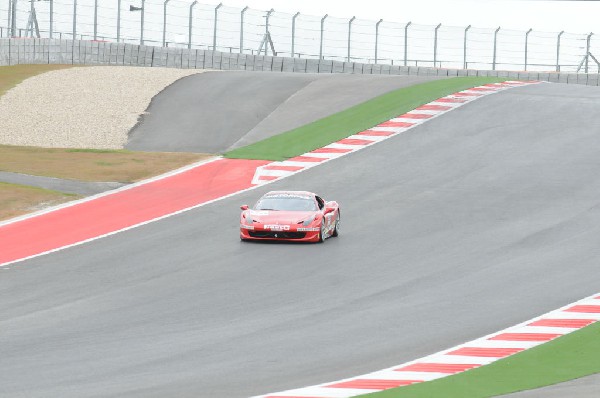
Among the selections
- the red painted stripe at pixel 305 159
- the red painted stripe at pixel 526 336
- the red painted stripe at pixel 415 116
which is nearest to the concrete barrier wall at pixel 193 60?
the red painted stripe at pixel 415 116

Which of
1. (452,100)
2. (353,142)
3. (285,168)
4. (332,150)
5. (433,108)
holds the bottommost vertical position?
(285,168)

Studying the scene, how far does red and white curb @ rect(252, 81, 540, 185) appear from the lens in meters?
34.6

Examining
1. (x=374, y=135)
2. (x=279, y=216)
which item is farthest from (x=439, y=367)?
(x=374, y=135)

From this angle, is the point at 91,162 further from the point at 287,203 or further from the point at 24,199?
the point at 287,203

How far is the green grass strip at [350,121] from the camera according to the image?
122ft

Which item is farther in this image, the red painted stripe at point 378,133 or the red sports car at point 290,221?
the red painted stripe at point 378,133

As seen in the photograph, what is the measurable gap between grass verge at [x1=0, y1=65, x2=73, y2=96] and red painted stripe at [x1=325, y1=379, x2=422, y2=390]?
3403 centimetres

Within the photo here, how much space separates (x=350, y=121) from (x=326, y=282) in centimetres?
1943

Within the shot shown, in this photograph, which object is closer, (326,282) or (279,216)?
(326,282)

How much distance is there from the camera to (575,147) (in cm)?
3694

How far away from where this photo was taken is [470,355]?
1575 cm

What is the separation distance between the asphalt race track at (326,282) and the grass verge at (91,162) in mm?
4049

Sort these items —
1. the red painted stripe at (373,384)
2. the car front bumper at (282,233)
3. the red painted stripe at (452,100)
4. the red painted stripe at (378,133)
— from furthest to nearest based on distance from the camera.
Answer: the red painted stripe at (452,100), the red painted stripe at (378,133), the car front bumper at (282,233), the red painted stripe at (373,384)

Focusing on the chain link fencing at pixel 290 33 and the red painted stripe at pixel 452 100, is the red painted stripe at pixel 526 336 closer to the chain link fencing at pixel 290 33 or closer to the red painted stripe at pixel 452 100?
the red painted stripe at pixel 452 100
